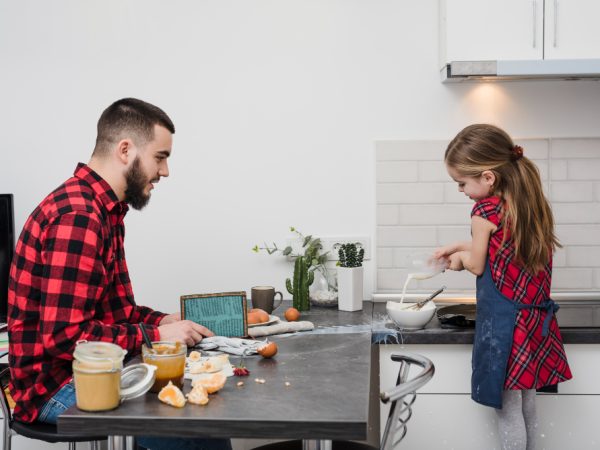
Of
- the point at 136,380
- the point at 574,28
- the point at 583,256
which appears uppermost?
the point at 574,28

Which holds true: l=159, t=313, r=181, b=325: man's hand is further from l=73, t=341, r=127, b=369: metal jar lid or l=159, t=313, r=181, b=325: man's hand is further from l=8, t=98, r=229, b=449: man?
l=73, t=341, r=127, b=369: metal jar lid

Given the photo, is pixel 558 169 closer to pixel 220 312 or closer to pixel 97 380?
pixel 220 312

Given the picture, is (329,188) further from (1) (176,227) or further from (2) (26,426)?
(2) (26,426)

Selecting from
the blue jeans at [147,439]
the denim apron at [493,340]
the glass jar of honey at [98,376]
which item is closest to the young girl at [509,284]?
the denim apron at [493,340]

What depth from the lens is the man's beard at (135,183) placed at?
2.06 m

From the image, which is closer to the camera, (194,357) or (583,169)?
(194,357)

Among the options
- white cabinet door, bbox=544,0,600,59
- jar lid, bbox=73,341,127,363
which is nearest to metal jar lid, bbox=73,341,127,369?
jar lid, bbox=73,341,127,363

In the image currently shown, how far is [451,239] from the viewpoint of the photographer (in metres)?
3.02

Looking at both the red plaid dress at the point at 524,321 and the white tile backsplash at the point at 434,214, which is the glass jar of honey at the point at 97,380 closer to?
the red plaid dress at the point at 524,321

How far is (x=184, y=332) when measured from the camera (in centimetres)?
196

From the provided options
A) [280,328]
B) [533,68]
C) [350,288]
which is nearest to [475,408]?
[350,288]

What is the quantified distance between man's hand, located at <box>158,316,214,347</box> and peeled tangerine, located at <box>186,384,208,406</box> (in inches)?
17.2

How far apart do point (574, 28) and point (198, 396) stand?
2.03 meters

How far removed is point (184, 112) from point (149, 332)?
1.41m
